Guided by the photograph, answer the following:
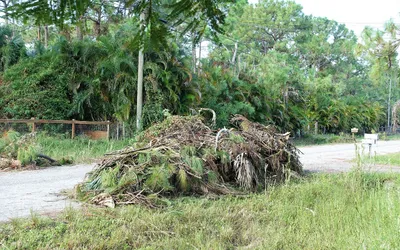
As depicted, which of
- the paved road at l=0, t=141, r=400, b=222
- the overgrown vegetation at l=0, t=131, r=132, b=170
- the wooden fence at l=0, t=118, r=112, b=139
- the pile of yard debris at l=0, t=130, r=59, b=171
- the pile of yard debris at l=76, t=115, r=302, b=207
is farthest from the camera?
the wooden fence at l=0, t=118, r=112, b=139

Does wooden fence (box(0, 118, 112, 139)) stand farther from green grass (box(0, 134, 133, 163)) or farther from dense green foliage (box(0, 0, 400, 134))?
dense green foliage (box(0, 0, 400, 134))

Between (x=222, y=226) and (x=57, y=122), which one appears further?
(x=57, y=122)

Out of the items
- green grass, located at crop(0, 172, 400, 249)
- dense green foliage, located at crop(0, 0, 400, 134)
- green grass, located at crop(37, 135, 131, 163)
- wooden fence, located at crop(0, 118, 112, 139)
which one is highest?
dense green foliage, located at crop(0, 0, 400, 134)

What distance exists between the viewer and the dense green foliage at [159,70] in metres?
1.68

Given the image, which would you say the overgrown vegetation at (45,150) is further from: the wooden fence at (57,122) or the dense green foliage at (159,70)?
the dense green foliage at (159,70)

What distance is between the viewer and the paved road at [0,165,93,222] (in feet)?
16.1

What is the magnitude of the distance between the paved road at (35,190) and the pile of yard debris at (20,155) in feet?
1.65

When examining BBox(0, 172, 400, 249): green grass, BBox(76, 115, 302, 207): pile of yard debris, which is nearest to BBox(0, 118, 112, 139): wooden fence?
BBox(76, 115, 302, 207): pile of yard debris

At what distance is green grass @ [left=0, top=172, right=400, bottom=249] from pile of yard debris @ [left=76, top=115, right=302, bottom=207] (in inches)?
15.3

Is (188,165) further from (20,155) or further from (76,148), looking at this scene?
(76,148)

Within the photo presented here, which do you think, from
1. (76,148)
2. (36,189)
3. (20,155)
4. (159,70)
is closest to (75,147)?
(76,148)

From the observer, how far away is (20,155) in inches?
343

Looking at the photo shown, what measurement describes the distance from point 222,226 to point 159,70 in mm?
10425

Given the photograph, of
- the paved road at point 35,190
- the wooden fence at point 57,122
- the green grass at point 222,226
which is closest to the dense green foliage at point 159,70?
the wooden fence at point 57,122
